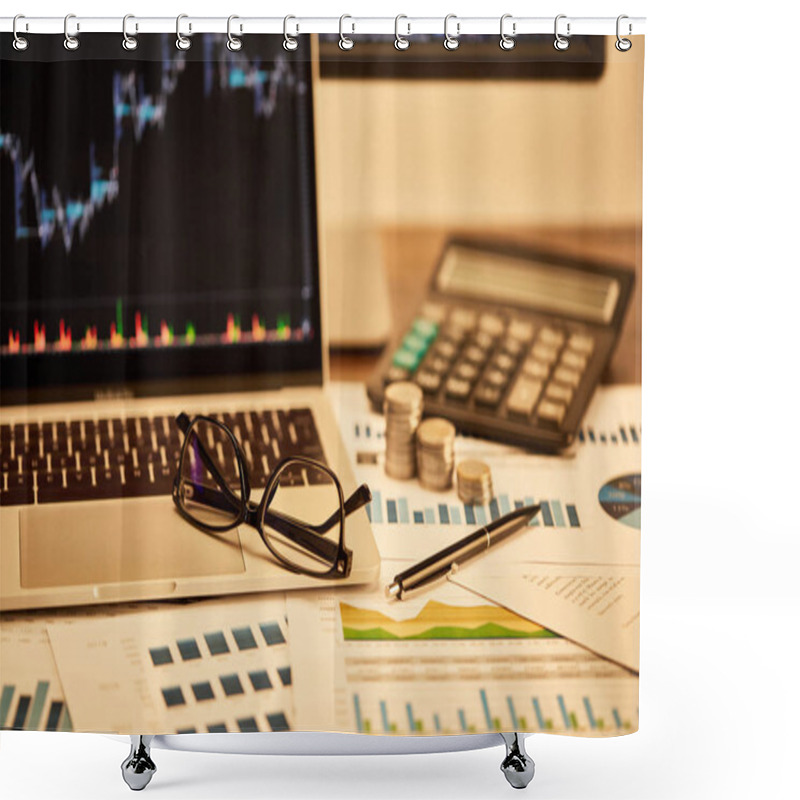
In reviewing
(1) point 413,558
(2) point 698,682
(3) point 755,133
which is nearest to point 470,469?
(1) point 413,558

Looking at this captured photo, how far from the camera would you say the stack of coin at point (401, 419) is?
4.48ft

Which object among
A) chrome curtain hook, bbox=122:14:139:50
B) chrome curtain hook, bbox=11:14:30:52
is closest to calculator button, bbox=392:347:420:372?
chrome curtain hook, bbox=122:14:139:50

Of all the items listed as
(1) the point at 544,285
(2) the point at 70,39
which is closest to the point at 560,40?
(1) the point at 544,285

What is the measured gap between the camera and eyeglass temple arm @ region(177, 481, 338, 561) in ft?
4.52

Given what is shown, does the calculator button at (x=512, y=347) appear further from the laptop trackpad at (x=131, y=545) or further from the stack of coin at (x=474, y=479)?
the laptop trackpad at (x=131, y=545)

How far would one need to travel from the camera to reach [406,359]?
1.36 m

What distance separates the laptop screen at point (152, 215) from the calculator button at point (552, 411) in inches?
11.9

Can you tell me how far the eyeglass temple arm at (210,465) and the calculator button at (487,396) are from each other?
0.35 m

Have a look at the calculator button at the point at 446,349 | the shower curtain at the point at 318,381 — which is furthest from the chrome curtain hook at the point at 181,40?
the calculator button at the point at 446,349

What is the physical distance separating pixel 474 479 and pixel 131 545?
1.52 ft

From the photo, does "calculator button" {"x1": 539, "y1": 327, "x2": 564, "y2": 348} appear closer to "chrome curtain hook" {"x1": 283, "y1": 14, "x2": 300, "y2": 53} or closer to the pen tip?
the pen tip

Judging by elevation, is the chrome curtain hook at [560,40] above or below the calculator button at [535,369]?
above

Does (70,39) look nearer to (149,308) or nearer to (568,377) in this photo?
(149,308)

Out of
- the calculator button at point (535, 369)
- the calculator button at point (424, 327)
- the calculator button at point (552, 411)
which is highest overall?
the calculator button at point (424, 327)
